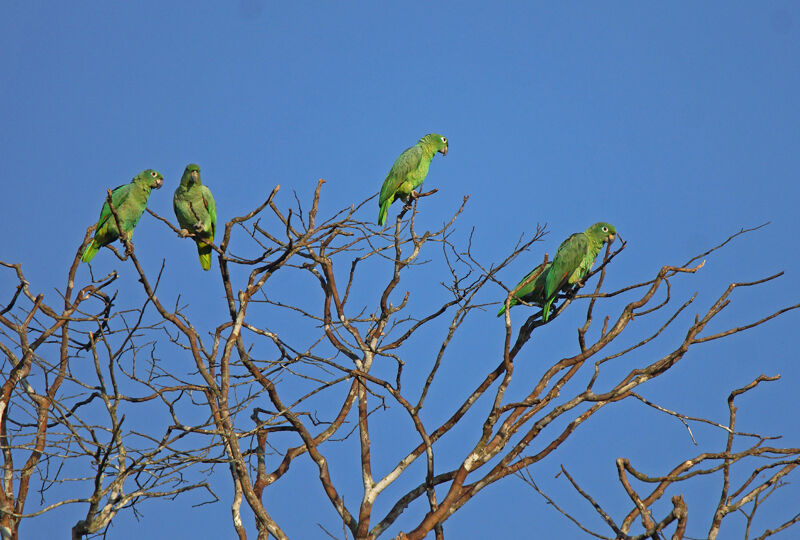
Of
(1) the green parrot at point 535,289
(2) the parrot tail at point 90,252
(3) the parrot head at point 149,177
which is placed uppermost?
(3) the parrot head at point 149,177

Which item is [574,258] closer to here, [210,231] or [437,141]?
[437,141]

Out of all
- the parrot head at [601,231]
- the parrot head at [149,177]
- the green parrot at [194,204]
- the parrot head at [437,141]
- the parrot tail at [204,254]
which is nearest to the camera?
the parrot head at [601,231]

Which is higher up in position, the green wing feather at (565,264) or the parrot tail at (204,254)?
the parrot tail at (204,254)

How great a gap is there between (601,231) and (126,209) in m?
5.46

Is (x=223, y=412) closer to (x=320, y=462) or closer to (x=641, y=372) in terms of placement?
(x=320, y=462)

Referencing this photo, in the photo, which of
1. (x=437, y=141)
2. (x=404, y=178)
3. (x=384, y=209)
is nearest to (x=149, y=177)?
(x=384, y=209)

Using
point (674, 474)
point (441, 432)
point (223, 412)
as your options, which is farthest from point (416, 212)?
point (674, 474)

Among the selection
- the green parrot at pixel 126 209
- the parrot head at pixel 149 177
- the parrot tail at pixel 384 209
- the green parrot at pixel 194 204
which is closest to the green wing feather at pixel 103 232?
the green parrot at pixel 126 209

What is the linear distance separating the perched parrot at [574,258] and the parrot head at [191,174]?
4.20 m

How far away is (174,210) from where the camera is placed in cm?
852

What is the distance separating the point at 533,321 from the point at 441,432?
1.29 m

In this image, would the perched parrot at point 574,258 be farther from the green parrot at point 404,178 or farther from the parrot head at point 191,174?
the parrot head at point 191,174

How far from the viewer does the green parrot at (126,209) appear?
796 cm

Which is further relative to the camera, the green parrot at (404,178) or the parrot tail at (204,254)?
the green parrot at (404,178)
